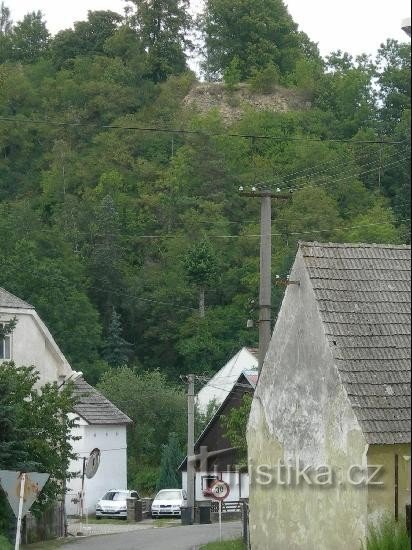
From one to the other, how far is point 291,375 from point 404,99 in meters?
96.9

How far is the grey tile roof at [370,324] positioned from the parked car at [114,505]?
26715mm

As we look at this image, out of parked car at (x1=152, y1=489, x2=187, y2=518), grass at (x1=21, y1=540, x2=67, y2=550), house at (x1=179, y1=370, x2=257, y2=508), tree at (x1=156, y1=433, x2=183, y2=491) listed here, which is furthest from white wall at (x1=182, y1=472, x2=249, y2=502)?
grass at (x1=21, y1=540, x2=67, y2=550)

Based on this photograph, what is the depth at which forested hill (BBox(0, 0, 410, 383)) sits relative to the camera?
10125 centimetres

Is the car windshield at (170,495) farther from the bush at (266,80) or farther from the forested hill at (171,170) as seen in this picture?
the bush at (266,80)

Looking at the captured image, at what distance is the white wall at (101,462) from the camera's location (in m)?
57.8

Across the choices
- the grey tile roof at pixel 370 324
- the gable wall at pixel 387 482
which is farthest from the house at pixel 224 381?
the gable wall at pixel 387 482

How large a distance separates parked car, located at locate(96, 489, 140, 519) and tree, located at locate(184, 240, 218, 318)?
50.0 metres

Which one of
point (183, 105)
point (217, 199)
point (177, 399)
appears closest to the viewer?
point (177, 399)

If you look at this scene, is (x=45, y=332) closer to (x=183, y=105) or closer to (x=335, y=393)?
(x=335, y=393)

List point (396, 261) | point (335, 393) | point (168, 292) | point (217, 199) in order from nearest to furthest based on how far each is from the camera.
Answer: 1. point (335, 393)
2. point (396, 261)
3. point (168, 292)
4. point (217, 199)

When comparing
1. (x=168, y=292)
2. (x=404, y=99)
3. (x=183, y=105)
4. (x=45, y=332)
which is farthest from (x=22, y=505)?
(x=183, y=105)

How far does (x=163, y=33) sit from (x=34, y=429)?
110 meters

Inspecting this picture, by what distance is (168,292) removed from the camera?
10669cm

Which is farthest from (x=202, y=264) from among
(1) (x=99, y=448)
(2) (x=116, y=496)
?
(2) (x=116, y=496)
